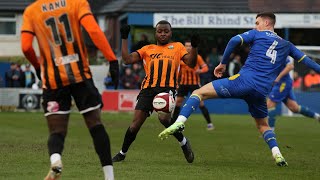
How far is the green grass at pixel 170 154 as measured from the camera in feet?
35.9

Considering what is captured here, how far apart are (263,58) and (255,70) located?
206 millimetres

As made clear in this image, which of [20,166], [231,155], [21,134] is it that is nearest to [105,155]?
[20,166]

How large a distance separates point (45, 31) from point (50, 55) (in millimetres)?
255

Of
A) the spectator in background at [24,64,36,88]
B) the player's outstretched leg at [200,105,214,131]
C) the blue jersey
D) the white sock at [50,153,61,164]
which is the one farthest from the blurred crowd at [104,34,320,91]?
the white sock at [50,153,61,164]

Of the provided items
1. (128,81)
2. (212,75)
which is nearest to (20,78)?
(128,81)

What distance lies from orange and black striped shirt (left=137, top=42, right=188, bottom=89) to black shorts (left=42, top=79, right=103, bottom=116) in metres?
3.46

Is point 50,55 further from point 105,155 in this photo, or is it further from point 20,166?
point 20,166

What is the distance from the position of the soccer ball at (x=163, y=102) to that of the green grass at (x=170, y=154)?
2.59 ft

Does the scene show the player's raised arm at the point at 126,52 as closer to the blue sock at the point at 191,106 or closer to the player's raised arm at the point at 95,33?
the blue sock at the point at 191,106

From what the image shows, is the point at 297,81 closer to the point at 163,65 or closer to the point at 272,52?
the point at 163,65

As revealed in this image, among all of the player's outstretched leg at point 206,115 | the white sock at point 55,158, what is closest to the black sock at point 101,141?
the white sock at point 55,158

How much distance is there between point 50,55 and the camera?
347 inches

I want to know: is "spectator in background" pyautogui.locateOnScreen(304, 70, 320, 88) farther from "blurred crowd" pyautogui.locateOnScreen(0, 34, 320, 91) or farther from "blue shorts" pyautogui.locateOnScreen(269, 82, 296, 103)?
"blue shorts" pyautogui.locateOnScreen(269, 82, 296, 103)

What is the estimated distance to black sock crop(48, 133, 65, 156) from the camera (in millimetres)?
8781
